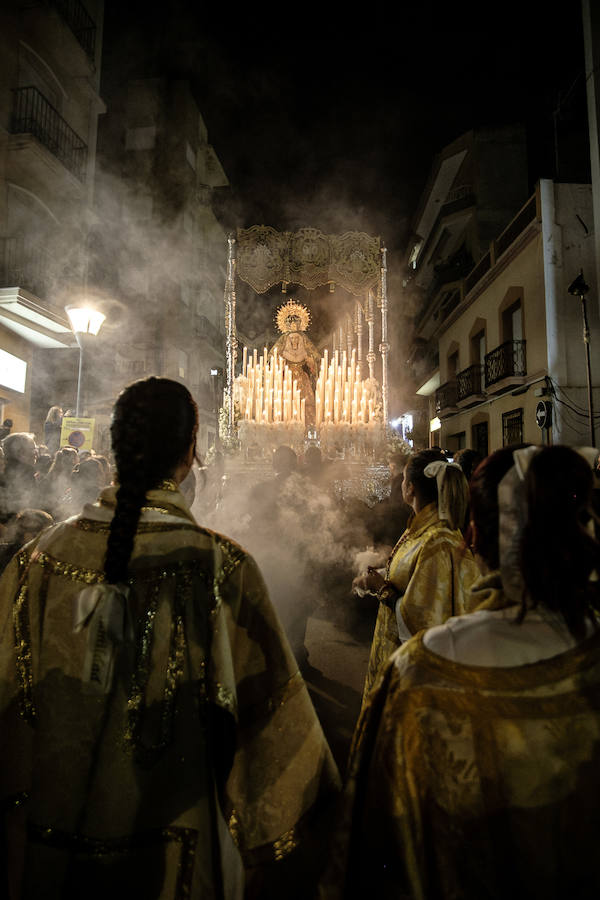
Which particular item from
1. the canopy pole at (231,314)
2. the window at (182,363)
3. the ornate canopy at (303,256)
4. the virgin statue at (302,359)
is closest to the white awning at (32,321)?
the canopy pole at (231,314)

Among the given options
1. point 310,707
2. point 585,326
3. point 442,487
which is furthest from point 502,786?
point 585,326

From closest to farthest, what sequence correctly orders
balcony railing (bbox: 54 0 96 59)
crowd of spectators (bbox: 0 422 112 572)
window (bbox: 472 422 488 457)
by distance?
crowd of spectators (bbox: 0 422 112 572)
balcony railing (bbox: 54 0 96 59)
window (bbox: 472 422 488 457)

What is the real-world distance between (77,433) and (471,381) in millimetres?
14177

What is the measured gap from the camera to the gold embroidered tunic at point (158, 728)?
52.4 inches

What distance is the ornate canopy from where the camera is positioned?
28.1 feet

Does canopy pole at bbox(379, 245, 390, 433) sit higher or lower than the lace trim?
higher

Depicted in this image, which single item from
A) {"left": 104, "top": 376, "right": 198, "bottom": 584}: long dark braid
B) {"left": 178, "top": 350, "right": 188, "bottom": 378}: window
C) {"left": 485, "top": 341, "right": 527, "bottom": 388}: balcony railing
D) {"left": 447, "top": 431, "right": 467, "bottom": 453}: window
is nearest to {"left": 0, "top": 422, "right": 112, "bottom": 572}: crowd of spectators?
{"left": 104, "top": 376, "right": 198, "bottom": 584}: long dark braid

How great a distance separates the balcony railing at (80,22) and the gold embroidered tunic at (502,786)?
17.5 metres

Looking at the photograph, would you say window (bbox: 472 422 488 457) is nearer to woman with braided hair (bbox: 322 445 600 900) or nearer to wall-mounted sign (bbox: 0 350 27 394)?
wall-mounted sign (bbox: 0 350 27 394)

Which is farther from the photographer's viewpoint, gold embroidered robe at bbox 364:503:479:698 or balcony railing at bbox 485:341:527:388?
balcony railing at bbox 485:341:527:388

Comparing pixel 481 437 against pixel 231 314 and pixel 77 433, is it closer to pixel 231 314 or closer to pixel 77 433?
pixel 231 314

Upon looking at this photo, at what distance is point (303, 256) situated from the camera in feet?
28.1

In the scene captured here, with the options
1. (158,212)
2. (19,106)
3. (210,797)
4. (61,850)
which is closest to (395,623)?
(210,797)

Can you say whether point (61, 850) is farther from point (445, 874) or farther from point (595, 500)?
point (595, 500)
